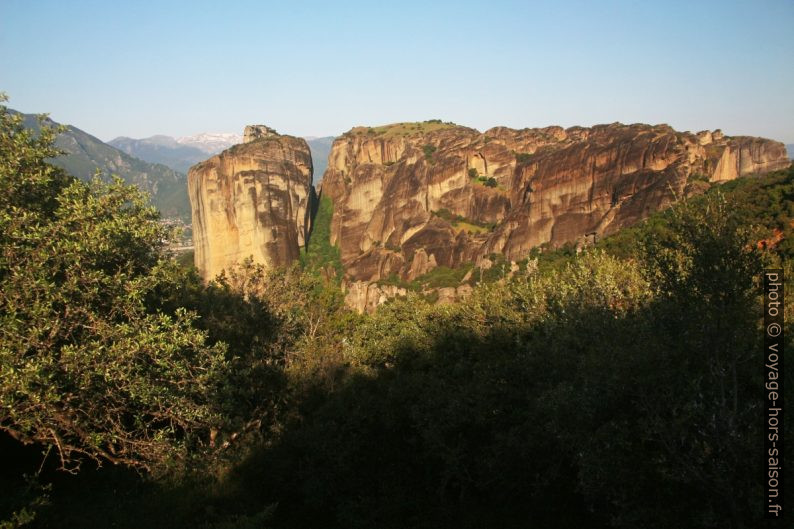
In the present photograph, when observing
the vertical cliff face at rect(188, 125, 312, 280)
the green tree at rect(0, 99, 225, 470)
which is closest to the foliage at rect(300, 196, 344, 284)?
the vertical cliff face at rect(188, 125, 312, 280)

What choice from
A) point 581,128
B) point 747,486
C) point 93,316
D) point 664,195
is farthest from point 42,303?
point 581,128

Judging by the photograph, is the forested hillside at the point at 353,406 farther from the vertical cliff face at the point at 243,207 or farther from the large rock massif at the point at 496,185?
the vertical cliff face at the point at 243,207

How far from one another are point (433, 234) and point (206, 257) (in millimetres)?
41800

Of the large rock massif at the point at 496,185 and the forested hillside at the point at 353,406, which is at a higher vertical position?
the large rock massif at the point at 496,185

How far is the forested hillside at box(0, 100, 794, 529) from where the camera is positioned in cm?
1095

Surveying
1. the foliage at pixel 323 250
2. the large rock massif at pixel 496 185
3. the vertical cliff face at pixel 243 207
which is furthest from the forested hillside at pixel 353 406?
the foliage at pixel 323 250

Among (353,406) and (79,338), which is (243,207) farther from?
(79,338)

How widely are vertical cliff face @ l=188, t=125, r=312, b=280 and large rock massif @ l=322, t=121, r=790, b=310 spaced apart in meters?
14.2

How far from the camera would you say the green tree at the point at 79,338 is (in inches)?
458

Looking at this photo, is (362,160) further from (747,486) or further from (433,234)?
(747,486)

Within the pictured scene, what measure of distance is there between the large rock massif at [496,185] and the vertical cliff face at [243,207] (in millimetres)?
14163

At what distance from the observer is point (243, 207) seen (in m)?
96.2

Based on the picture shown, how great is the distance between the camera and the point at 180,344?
13523mm

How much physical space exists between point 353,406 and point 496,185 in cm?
8408
